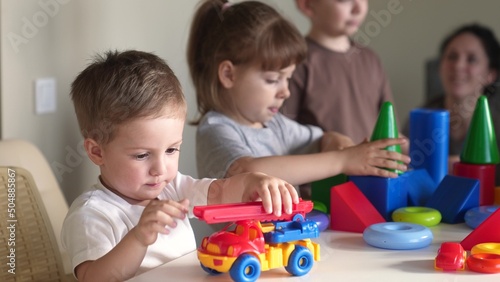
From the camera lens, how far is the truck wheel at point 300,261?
95 centimetres

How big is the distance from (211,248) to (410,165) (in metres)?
0.62

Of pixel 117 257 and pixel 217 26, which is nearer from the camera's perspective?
pixel 117 257

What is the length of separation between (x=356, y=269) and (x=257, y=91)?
0.59m

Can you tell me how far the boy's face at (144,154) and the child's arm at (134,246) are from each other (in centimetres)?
12

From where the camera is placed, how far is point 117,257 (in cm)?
97

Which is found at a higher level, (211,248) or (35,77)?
(35,77)

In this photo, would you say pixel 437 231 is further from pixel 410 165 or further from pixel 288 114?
pixel 288 114

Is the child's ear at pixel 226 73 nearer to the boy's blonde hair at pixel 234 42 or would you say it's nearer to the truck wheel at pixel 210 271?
the boy's blonde hair at pixel 234 42

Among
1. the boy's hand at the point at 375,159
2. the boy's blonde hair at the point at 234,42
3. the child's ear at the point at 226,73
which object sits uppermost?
the boy's blonde hair at the point at 234,42

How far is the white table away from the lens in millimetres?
969

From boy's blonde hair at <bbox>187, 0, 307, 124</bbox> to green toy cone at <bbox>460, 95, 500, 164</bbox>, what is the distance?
381mm

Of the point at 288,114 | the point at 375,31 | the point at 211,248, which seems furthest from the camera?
the point at 375,31

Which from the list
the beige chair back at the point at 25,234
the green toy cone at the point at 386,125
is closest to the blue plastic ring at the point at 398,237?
the green toy cone at the point at 386,125

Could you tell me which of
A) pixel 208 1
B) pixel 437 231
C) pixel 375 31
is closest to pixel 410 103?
pixel 375 31
